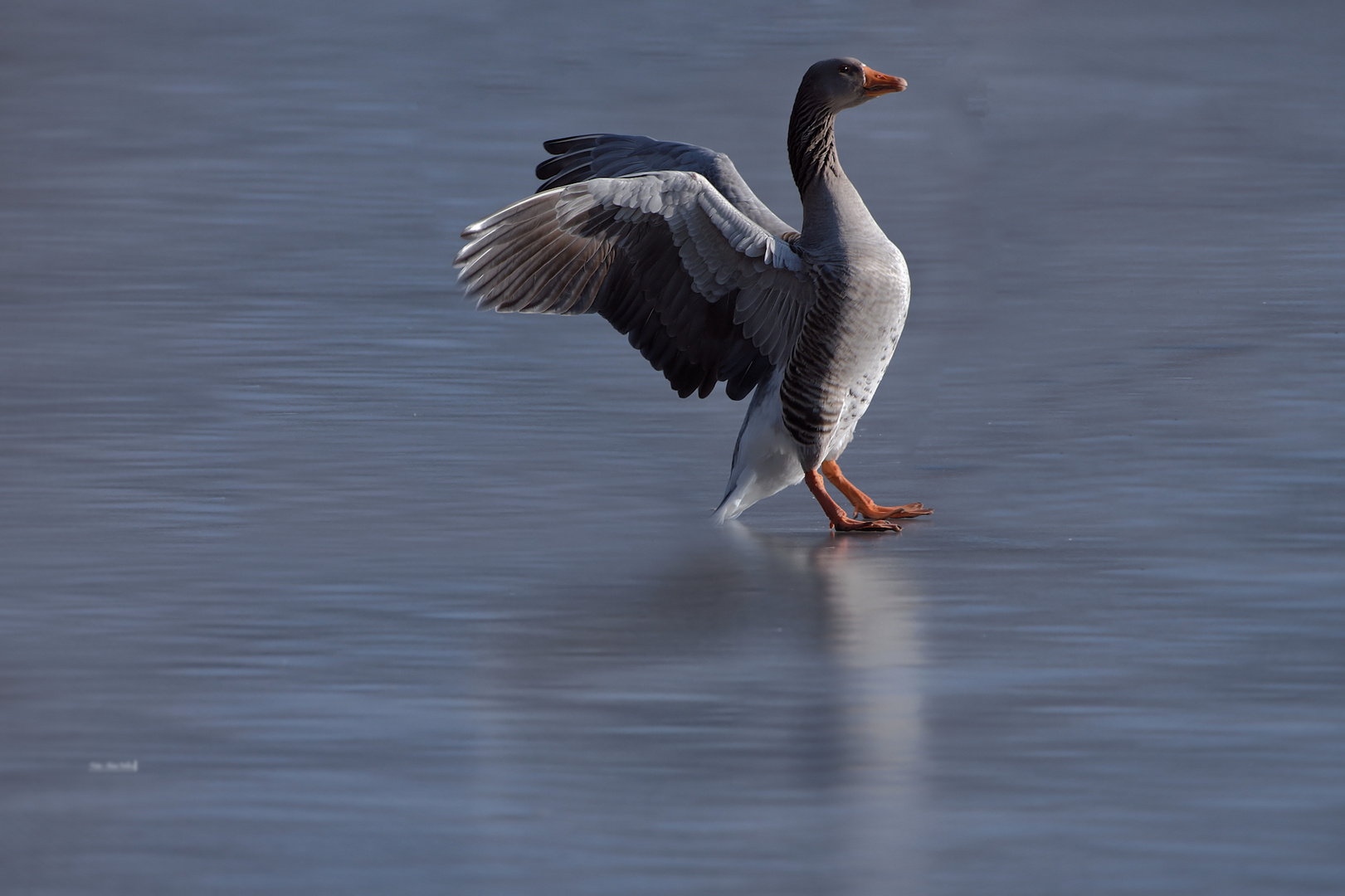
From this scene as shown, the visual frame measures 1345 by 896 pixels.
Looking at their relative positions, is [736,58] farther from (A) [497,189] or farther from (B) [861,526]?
(B) [861,526]

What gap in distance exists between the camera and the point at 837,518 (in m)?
6.96

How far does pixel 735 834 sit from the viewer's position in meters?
4.06

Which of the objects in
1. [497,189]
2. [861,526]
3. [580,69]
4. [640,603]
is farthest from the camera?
[580,69]

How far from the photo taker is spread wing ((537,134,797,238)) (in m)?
7.57

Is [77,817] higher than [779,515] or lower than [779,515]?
higher

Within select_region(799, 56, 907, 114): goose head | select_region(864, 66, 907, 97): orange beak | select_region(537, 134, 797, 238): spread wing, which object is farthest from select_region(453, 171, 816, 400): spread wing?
select_region(864, 66, 907, 97): orange beak

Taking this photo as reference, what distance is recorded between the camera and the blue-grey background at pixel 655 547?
4121 millimetres

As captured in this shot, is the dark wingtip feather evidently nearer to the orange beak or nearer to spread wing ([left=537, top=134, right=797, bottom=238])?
spread wing ([left=537, top=134, right=797, bottom=238])

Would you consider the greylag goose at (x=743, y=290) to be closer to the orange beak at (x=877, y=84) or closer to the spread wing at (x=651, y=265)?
the spread wing at (x=651, y=265)

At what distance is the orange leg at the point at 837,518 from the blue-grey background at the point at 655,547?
0.32 feet

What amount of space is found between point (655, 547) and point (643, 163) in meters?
2.13

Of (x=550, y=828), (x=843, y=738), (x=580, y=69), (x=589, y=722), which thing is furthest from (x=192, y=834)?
(x=580, y=69)

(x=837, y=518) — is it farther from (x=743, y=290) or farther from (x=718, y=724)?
(x=718, y=724)

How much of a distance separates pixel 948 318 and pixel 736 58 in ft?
21.8
